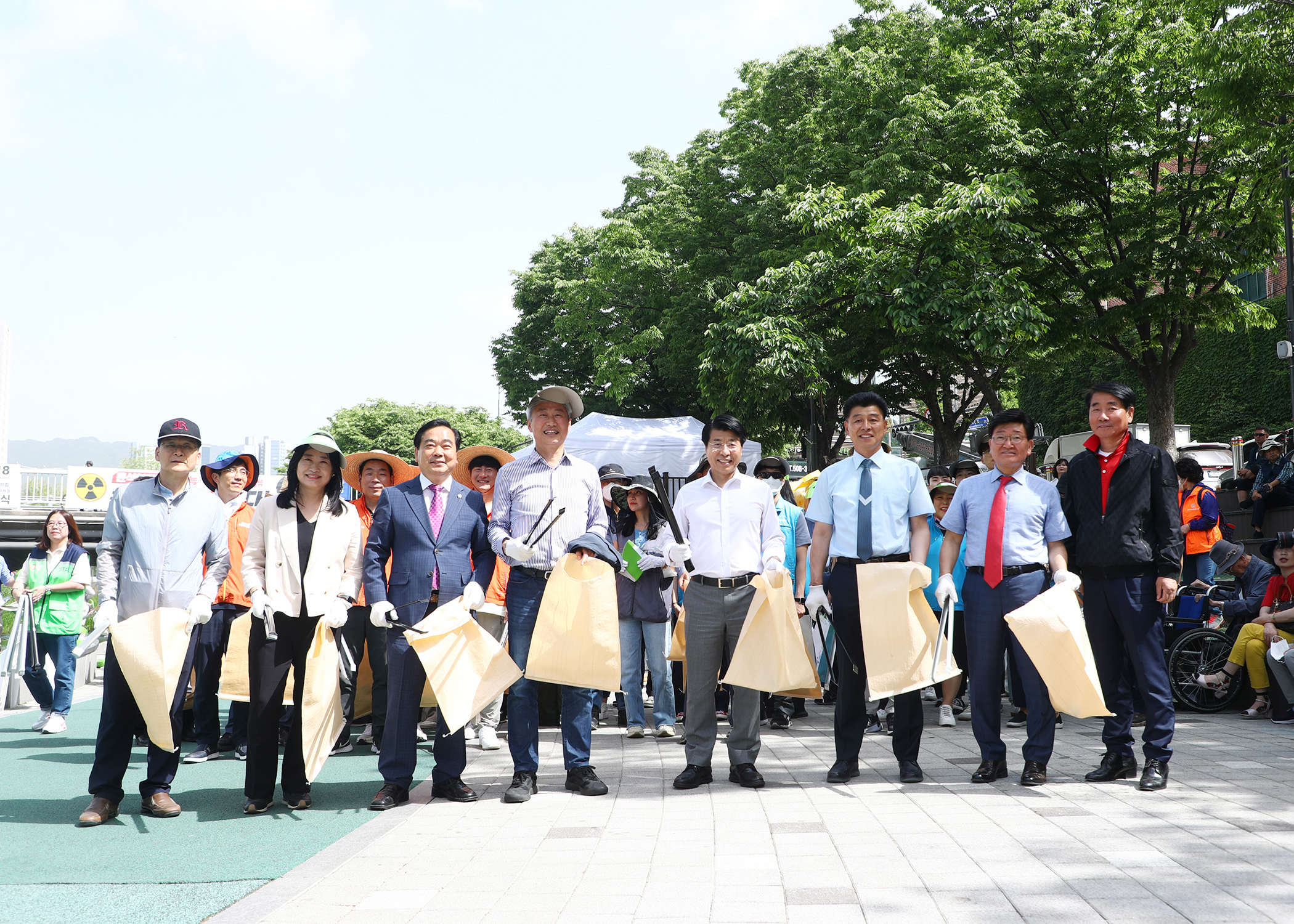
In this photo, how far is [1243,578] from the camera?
28.1ft

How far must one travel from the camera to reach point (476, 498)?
567cm

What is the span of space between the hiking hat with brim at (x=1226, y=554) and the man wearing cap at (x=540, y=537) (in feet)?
17.8

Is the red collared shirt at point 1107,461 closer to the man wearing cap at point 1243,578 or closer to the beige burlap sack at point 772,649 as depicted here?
the beige burlap sack at point 772,649

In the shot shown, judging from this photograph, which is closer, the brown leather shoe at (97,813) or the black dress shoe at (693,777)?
the brown leather shoe at (97,813)

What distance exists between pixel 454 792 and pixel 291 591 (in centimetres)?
131

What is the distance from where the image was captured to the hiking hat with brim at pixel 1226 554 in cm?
829

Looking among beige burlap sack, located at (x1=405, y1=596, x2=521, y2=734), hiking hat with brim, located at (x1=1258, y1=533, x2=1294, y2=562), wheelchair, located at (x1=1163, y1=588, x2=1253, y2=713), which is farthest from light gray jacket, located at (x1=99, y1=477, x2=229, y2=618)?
hiking hat with brim, located at (x1=1258, y1=533, x2=1294, y2=562)

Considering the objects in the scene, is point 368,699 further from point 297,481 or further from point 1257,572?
point 1257,572

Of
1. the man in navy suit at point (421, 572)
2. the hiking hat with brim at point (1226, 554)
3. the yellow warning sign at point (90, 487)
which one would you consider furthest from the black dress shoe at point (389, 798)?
the yellow warning sign at point (90, 487)

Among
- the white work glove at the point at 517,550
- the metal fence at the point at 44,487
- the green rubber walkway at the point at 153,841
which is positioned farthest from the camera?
the metal fence at the point at 44,487

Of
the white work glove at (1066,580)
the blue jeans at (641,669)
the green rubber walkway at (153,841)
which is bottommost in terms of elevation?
the green rubber walkway at (153,841)

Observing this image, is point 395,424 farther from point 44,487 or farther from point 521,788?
point 521,788

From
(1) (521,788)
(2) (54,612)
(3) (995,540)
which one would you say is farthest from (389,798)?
(2) (54,612)

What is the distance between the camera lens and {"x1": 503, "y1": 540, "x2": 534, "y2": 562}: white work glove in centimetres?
527
